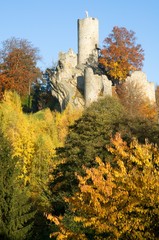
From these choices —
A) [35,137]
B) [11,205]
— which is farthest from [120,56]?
[11,205]

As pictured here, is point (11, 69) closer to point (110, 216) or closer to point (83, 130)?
point (83, 130)

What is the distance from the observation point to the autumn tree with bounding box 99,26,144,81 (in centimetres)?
5862

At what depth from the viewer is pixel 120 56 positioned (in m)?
59.8

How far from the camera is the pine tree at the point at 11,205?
27797 millimetres

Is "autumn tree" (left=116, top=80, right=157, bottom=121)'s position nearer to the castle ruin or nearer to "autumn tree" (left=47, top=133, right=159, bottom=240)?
the castle ruin

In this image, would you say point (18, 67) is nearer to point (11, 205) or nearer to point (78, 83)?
point (78, 83)

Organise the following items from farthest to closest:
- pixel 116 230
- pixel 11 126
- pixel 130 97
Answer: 1. pixel 130 97
2. pixel 11 126
3. pixel 116 230

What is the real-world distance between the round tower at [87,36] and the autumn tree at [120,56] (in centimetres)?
116

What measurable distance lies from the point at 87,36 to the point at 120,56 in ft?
13.2

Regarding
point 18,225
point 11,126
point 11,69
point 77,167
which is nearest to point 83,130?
point 77,167

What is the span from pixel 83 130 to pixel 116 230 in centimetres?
1454

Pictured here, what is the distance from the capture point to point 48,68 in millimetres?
61406

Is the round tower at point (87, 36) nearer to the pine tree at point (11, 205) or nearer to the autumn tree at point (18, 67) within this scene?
the autumn tree at point (18, 67)

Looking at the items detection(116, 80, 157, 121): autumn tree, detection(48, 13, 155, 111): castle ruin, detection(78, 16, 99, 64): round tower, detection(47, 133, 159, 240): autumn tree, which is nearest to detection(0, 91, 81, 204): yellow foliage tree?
detection(48, 13, 155, 111): castle ruin
